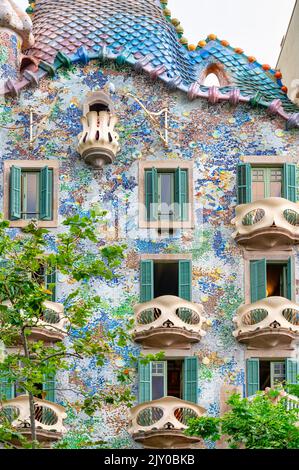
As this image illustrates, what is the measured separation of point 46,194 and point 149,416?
6.67 metres

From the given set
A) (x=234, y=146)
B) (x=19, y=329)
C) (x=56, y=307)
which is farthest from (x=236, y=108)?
(x=19, y=329)

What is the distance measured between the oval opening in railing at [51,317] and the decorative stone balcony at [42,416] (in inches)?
84.5

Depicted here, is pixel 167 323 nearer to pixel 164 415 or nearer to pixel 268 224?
pixel 164 415

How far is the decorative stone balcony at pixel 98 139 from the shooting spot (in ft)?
142

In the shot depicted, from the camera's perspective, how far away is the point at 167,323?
136ft

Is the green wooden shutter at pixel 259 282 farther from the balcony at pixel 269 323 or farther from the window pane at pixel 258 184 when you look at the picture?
the window pane at pixel 258 184

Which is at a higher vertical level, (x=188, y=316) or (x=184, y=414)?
(x=188, y=316)

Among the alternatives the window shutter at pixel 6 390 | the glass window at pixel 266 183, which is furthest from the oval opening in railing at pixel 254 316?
the window shutter at pixel 6 390

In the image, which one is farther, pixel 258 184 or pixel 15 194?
pixel 258 184

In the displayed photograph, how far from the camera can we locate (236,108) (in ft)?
146

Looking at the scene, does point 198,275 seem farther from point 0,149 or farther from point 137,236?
point 0,149

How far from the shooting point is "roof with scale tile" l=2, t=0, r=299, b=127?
44438 millimetres

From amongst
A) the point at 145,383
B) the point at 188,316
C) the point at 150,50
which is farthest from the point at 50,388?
the point at 150,50

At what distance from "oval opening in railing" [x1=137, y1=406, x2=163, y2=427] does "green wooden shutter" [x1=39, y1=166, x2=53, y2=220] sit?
19.6 feet
